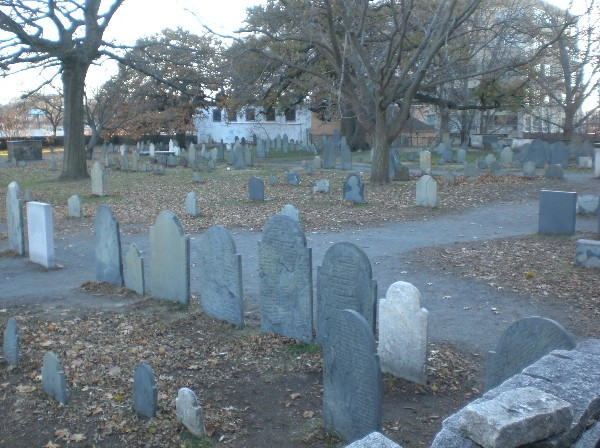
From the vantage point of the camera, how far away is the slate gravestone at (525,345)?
4445mm

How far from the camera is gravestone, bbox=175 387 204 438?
517 cm

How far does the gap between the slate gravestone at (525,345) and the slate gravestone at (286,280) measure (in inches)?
100

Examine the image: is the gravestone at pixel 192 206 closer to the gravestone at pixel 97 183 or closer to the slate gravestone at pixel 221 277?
the gravestone at pixel 97 183

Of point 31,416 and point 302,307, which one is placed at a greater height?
point 302,307

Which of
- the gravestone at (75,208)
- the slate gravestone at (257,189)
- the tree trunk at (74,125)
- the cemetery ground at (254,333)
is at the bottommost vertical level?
the cemetery ground at (254,333)

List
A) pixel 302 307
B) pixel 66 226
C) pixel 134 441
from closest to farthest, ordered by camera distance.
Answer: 1. pixel 134 441
2. pixel 302 307
3. pixel 66 226

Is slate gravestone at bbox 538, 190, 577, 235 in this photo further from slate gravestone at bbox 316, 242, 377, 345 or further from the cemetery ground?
slate gravestone at bbox 316, 242, 377, 345

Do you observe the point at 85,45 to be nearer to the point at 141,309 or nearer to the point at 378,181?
the point at 378,181

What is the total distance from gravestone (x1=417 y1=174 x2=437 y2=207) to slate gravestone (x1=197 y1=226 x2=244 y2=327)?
9.87 metres

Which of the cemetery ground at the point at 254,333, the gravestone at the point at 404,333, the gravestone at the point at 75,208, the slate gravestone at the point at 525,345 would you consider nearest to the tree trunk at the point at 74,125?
the gravestone at the point at 75,208

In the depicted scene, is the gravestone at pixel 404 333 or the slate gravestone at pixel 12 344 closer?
the gravestone at pixel 404 333

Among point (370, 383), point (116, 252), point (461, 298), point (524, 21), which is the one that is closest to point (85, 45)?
point (524, 21)

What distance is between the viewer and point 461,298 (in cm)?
895

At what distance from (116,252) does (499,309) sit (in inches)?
196
